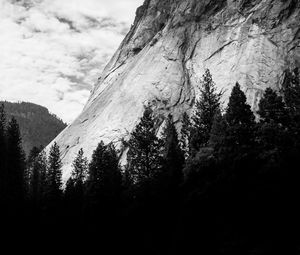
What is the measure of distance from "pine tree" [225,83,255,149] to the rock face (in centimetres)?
2033

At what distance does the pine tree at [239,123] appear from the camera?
38969mm

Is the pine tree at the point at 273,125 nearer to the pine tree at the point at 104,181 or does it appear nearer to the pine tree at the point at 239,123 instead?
the pine tree at the point at 239,123

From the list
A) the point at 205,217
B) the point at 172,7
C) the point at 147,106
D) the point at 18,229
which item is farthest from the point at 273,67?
the point at 18,229

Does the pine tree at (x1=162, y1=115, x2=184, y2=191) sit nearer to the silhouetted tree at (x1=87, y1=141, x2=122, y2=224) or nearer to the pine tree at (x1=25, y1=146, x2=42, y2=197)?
the silhouetted tree at (x1=87, y1=141, x2=122, y2=224)

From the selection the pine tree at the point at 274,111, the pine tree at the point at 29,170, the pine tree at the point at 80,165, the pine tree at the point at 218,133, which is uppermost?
the pine tree at the point at 29,170

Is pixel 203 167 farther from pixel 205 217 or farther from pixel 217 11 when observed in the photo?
pixel 217 11

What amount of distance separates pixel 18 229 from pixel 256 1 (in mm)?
59831

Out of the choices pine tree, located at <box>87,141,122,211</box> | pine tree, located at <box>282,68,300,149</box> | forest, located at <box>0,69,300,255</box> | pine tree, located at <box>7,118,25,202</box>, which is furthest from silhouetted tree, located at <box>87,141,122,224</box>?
pine tree, located at <box>282,68,300,149</box>

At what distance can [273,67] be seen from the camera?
220 ft

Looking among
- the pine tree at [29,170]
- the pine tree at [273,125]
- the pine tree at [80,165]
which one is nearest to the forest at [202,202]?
the pine tree at [273,125]

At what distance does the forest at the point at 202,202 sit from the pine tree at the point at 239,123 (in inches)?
3.9

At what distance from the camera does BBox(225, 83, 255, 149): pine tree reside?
39.0 metres

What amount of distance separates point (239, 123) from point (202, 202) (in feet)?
31.7

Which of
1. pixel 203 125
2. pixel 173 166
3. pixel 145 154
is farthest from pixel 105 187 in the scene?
pixel 203 125
